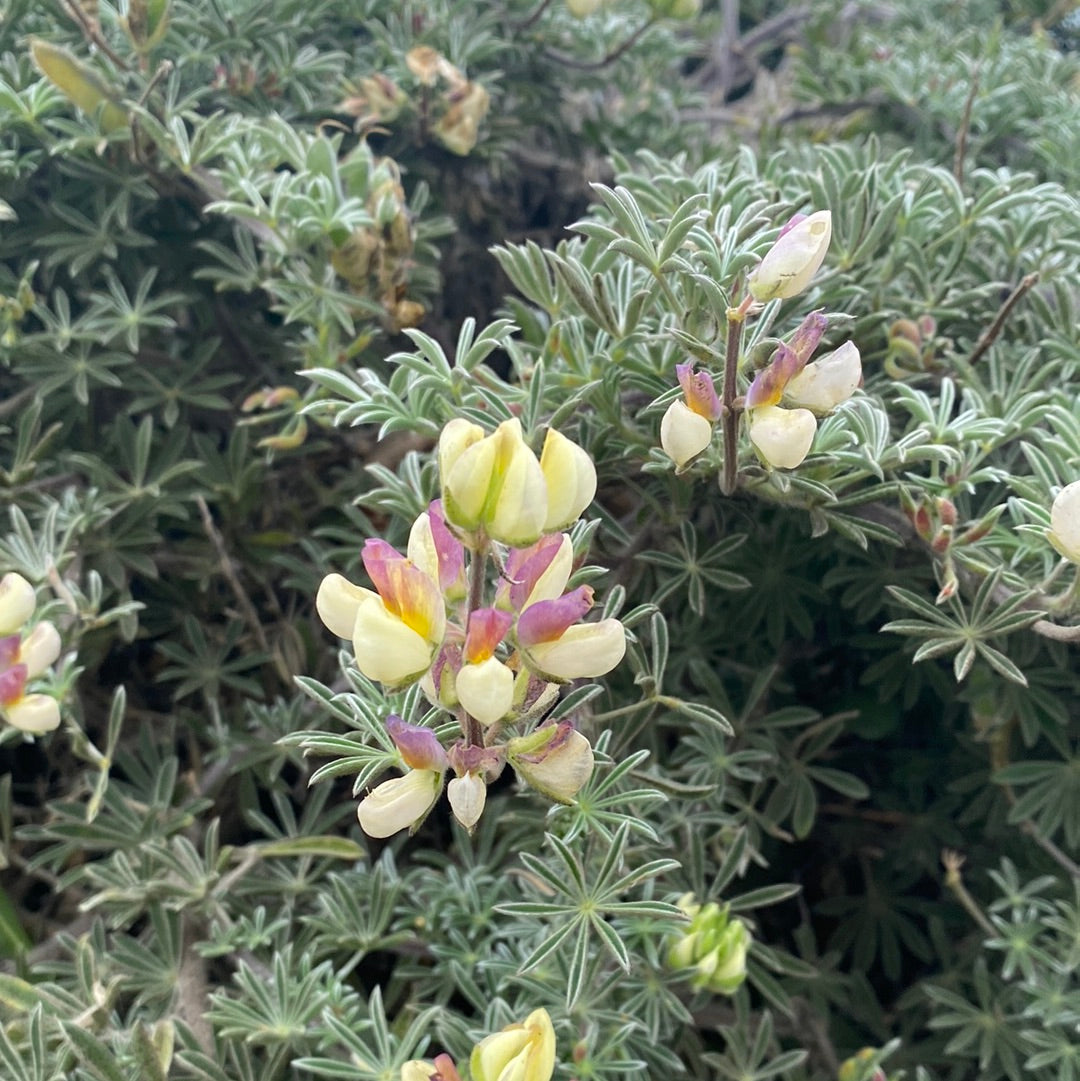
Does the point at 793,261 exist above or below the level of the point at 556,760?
above

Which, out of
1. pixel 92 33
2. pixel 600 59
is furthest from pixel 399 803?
pixel 600 59

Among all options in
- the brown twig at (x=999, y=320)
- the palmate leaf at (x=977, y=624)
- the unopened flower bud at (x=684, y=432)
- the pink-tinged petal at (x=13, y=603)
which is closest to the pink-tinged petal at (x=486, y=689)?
the unopened flower bud at (x=684, y=432)

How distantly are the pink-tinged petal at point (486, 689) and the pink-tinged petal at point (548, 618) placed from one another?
30mm

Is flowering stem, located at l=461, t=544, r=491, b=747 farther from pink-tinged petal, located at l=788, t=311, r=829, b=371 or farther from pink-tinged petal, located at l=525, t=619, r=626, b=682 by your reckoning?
pink-tinged petal, located at l=788, t=311, r=829, b=371

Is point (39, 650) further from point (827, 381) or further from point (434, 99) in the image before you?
point (434, 99)

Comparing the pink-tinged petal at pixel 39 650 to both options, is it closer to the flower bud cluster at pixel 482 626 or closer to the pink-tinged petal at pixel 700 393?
the flower bud cluster at pixel 482 626

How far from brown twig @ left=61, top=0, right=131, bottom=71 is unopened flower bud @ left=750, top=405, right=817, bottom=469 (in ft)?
2.79

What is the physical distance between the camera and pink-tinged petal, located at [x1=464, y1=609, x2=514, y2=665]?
0.51 m

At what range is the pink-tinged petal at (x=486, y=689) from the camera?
19.3 inches

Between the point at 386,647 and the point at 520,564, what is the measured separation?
0.10 metres

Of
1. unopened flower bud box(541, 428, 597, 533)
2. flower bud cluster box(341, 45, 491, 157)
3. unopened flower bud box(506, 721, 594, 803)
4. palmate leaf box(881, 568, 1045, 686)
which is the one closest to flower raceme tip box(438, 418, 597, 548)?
unopened flower bud box(541, 428, 597, 533)

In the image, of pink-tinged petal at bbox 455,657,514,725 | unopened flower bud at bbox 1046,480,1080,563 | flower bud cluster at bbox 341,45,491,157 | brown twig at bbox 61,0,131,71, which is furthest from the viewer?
flower bud cluster at bbox 341,45,491,157

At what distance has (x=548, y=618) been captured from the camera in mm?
517

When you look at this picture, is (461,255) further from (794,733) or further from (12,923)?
(12,923)
